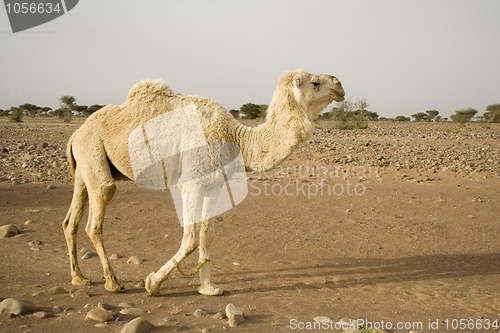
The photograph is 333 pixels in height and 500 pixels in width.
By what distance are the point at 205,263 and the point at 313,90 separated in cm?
253

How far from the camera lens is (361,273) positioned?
6.75 metres

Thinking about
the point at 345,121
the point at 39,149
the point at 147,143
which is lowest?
the point at 345,121

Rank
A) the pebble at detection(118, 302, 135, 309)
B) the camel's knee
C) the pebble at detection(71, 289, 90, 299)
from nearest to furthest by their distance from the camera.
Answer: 1. the pebble at detection(118, 302, 135, 309)
2. the pebble at detection(71, 289, 90, 299)
3. the camel's knee

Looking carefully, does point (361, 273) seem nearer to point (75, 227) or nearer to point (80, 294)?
point (80, 294)

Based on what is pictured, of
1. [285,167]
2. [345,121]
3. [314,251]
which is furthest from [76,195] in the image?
[345,121]

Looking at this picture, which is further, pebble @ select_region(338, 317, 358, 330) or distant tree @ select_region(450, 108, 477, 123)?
distant tree @ select_region(450, 108, 477, 123)

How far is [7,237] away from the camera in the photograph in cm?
788

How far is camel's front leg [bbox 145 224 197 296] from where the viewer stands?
548 cm

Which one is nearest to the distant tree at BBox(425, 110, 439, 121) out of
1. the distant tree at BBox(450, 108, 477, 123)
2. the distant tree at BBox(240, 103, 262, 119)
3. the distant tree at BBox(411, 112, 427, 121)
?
the distant tree at BBox(411, 112, 427, 121)

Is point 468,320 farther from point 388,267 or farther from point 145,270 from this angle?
point 145,270

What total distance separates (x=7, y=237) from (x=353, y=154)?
513 inches

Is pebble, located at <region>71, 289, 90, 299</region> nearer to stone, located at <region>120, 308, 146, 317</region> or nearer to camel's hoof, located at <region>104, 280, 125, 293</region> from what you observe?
camel's hoof, located at <region>104, 280, 125, 293</region>

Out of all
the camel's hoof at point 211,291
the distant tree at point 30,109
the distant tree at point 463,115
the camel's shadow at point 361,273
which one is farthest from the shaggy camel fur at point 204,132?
the distant tree at point 30,109

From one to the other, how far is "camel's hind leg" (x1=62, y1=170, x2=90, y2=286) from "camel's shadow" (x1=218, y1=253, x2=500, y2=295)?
1.89 m
